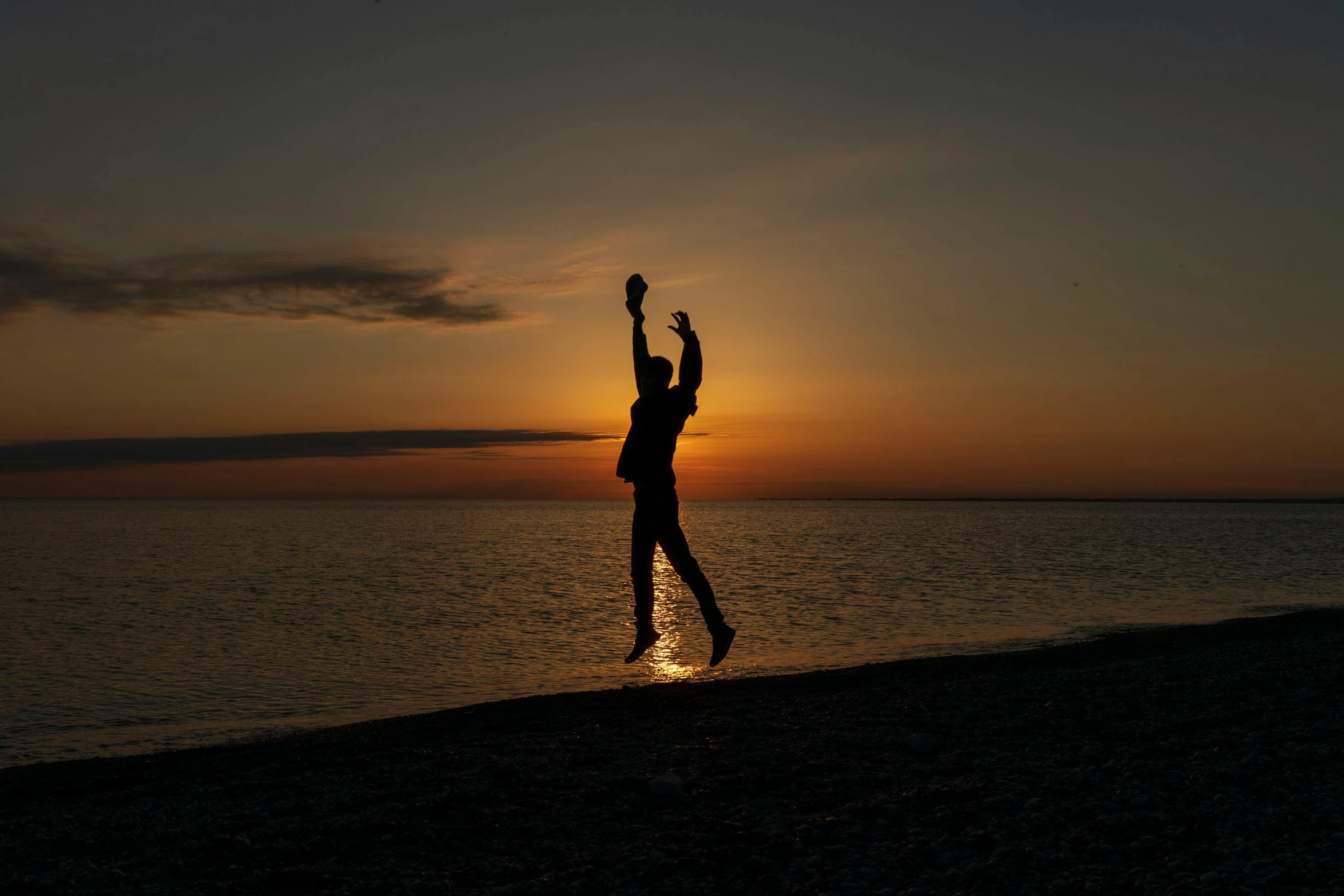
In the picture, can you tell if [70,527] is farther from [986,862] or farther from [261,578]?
[986,862]

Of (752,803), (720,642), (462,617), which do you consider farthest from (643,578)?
(462,617)

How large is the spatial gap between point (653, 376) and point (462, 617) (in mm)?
19447

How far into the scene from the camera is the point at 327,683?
1684 centimetres

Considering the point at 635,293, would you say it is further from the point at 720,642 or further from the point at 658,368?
the point at 720,642

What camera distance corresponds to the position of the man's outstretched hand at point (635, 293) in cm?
852

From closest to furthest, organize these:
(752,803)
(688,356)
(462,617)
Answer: (752,803) → (688,356) → (462,617)

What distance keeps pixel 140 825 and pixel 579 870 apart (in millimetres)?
3459

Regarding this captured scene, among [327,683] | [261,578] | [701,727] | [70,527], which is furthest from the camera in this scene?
[70,527]

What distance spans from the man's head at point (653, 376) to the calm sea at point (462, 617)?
24.8 feet

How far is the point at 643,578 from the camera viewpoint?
911 centimetres

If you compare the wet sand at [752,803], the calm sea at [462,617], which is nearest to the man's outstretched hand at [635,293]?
the wet sand at [752,803]

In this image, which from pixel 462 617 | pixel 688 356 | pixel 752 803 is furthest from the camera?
pixel 462 617

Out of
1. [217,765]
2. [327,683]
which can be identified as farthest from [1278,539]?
[217,765]

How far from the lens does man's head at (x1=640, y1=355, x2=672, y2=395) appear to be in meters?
8.55
